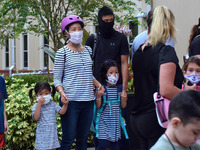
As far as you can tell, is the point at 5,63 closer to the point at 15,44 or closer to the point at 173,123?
the point at 15,44

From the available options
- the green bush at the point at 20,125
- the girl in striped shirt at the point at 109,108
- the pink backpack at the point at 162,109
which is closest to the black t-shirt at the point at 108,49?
the girl in striped shirt at the point at 109,108

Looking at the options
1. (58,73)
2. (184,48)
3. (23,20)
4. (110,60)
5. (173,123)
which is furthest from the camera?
(184,48)

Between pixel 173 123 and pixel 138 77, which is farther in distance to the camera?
pixel 138 77

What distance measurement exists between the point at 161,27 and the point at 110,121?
217 centimetres

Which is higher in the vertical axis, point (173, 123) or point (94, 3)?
point (94, 3)

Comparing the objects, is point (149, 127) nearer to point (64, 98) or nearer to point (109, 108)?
point (64, 98)

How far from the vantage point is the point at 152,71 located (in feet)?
12.3

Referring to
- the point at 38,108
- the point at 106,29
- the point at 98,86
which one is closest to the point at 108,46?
the point at 106,29

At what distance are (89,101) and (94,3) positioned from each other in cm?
755

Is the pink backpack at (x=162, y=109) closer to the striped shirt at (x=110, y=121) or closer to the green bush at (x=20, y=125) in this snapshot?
the striped shirt at (x=110, y=121)

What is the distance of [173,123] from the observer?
Answer: 245 centimetres

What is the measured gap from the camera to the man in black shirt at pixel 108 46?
5.71 metres

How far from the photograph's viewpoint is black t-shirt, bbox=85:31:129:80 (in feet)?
18.7

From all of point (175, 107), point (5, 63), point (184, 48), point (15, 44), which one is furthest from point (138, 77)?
point (5, 63)
